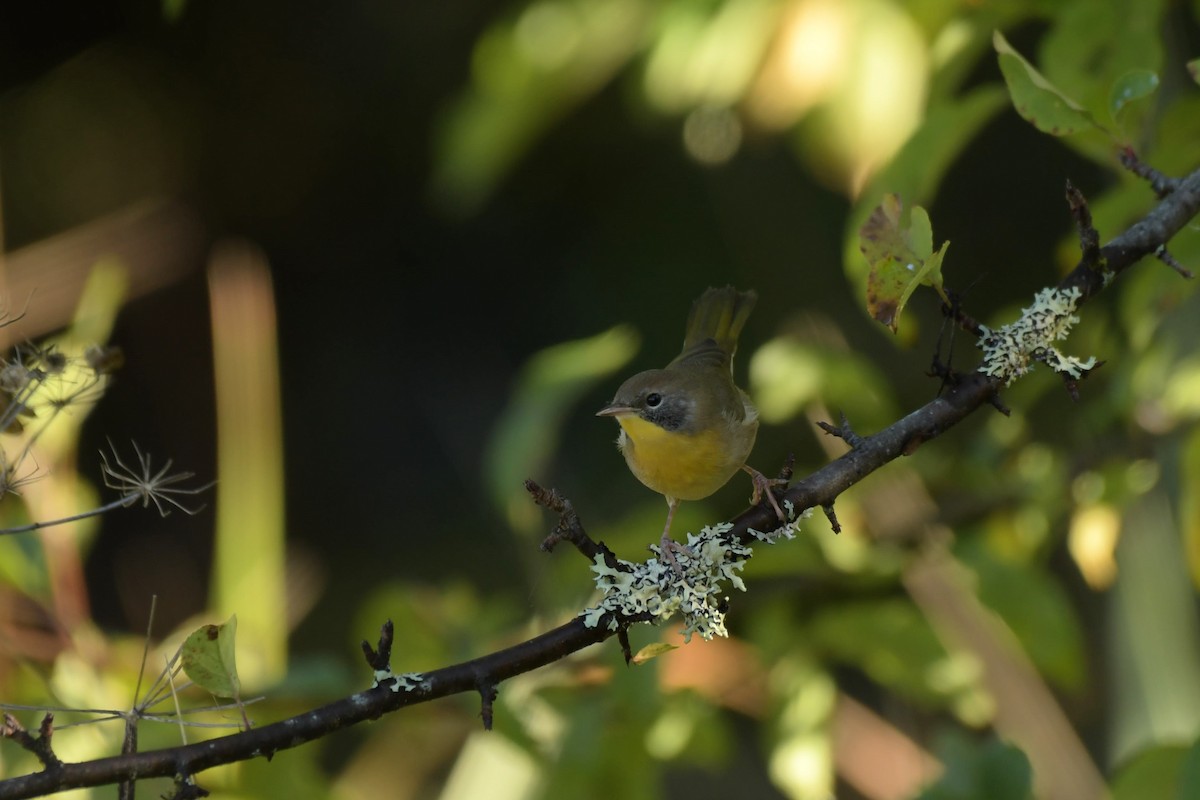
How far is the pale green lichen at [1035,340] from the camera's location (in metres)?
1.28

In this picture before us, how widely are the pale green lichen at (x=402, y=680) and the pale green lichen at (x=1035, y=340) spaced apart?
0.70 meters

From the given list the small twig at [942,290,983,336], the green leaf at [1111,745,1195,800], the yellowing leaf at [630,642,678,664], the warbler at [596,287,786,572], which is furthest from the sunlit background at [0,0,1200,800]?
the yellowing leaf at [630,642,678,664]

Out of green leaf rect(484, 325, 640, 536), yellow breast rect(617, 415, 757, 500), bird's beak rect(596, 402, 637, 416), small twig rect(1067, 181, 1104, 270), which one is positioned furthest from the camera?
bird's beak rect(596, 402, 637, 416)

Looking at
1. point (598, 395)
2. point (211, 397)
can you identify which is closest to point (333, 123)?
point (211, 397)

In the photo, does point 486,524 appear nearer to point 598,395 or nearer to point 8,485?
point 598,395

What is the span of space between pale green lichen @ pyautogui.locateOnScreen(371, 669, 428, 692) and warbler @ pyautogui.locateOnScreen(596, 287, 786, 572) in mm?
680

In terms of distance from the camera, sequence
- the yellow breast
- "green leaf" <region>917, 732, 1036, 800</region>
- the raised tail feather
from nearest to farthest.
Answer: "green leaf" <region>917, 732, 1036, 800</region> → the yellow breast → the raised tail feather

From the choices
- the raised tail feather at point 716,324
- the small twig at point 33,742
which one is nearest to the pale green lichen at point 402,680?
the small twig at point 33,742

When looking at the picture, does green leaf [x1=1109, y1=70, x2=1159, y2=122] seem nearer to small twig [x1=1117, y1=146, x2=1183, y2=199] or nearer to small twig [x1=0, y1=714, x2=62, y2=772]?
small twig [x1=1117, y1=146, x2=1183, y2=199]

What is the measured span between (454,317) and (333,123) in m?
0.95

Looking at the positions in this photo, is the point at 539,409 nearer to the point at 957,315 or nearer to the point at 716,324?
the point at 716,324

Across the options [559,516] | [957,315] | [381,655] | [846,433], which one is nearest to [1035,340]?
[957,315]

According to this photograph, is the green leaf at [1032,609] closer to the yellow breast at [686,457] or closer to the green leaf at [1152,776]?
the green leaf at [1152,776]

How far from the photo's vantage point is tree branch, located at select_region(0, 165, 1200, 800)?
1.12m
